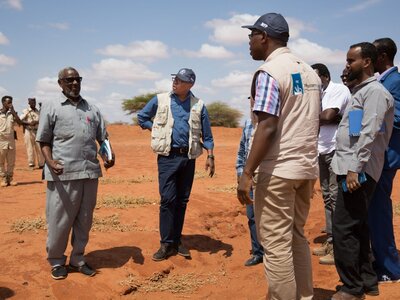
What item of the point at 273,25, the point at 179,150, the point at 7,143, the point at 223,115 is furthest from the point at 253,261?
the point at 223,115

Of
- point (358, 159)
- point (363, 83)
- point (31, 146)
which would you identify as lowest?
point (31, 146)

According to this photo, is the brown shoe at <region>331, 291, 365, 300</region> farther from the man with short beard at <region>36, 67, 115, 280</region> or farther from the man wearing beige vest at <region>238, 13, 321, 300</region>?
the man with short beard at <region>36, 67, 115, 280</region>

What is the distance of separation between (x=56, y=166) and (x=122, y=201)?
3.40 m

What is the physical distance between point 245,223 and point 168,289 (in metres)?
2.86

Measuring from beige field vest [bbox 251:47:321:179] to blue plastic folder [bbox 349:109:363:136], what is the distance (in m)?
0.63

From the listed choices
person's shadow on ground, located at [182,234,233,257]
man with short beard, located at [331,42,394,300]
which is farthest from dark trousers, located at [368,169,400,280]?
person's shadow on ground, located at [182,234,233,257]

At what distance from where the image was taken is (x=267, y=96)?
2.81 m

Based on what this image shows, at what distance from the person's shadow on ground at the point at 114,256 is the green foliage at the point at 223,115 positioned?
3045 centimetres

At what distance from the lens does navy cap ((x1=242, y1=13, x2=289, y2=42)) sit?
3.00 m

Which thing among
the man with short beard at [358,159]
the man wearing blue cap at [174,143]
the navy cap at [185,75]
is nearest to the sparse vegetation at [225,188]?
the man wearing blue cap at [174,143]

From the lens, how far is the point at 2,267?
181 inches

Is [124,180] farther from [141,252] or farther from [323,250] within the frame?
[323,250]

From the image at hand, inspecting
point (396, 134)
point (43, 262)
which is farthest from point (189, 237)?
point (396, 134)

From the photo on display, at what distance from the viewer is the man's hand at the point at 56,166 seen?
413cm
